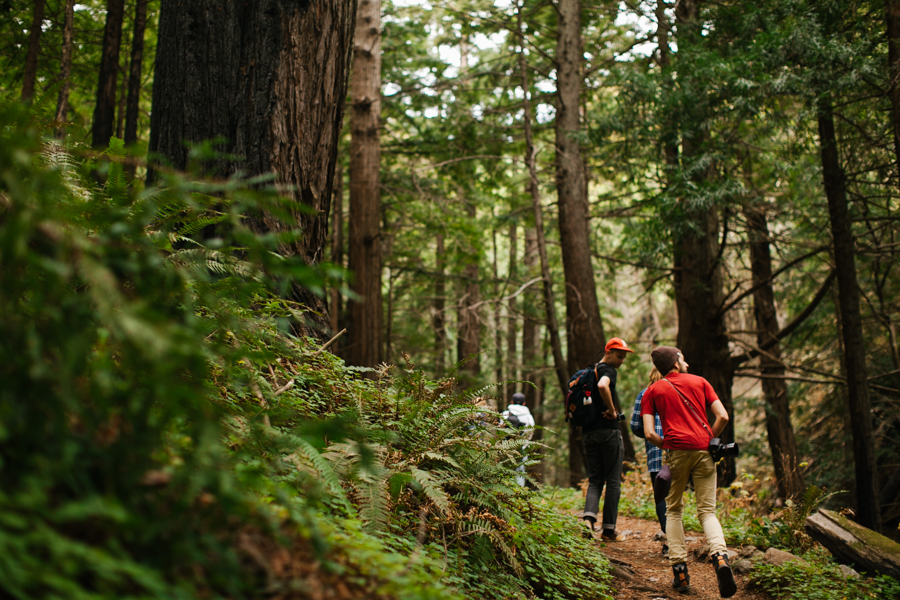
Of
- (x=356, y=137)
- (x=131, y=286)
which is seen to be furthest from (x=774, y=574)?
(x=356, y=137)

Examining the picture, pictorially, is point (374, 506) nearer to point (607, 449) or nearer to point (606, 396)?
point (606, 396)

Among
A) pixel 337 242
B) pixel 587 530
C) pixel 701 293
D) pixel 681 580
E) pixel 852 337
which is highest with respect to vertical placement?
pixel 337 242

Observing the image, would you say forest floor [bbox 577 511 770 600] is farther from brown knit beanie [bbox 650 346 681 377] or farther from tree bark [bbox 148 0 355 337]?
tree bark [bbox 148 0 355 337]

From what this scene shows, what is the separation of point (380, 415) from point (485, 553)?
3.77 ft

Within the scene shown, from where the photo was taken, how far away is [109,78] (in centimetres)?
835

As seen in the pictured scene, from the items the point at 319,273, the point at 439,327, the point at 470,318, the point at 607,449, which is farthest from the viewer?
the point at 439,327

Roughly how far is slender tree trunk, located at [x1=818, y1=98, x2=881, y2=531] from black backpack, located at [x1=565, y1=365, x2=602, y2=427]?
506cm

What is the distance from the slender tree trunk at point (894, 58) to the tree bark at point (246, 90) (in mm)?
8151

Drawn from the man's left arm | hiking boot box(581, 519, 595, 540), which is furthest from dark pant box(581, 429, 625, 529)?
the man's left arm

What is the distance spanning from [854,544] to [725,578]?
81.3 inches

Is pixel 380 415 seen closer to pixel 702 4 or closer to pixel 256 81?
pixel 256 81

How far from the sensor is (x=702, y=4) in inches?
480

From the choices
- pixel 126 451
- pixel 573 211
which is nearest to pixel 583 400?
pixel 126 451

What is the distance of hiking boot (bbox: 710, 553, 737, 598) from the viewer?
457 centimetres
